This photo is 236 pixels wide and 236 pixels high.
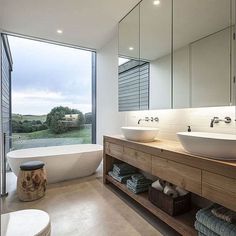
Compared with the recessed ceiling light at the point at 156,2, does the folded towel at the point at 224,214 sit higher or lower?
lower

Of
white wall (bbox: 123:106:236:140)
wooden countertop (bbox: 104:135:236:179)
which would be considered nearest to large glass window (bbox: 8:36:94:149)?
white wall (bbox: 123:106:236:140)

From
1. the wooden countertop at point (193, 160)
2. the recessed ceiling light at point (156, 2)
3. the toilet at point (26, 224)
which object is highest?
the recessed ceiling light at point (156, 2)

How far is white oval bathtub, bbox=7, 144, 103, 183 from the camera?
2721mm

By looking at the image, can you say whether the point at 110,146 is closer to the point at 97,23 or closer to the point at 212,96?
the point at 212,96

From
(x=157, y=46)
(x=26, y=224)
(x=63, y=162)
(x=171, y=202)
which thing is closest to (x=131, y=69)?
(x=157, y=46)

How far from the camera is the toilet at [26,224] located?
1226mm

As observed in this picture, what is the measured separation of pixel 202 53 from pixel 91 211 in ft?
7.39

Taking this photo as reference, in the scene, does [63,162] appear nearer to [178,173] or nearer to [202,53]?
[178,173]

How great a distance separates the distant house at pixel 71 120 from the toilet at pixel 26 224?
2.87 metres

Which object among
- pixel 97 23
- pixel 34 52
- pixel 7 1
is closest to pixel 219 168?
pixel 97 23

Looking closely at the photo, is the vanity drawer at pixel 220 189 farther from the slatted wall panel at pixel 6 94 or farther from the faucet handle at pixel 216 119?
the slatted wall panel at pixel 6 94

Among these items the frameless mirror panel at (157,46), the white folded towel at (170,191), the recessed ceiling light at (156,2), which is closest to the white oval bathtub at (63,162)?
the frameless mirror panel at (157,46)

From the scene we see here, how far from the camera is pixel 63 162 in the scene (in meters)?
2.94

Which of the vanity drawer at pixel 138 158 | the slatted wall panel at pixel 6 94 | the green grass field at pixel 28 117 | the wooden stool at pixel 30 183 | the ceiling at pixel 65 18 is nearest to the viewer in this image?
the vanity drawer at pixel 138 158
